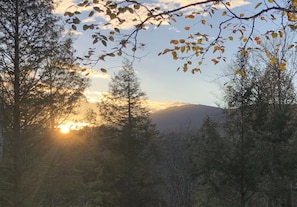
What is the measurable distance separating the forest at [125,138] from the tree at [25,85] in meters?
0.02

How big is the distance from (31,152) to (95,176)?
15854 millimetres

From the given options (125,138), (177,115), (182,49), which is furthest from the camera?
(177,115)

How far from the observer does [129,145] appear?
26.4m

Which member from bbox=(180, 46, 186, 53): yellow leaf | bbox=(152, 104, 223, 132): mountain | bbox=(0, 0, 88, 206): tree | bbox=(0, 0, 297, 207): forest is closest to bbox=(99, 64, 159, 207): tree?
bbox=(0, 0, 297, 207): forest

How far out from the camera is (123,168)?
25.8 m

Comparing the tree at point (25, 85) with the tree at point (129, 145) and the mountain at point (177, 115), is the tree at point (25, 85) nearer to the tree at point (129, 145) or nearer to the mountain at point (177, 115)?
the tree at point (129, 145)

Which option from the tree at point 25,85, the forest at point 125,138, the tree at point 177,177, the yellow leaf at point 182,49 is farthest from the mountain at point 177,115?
the yellow leaf at point 182,49

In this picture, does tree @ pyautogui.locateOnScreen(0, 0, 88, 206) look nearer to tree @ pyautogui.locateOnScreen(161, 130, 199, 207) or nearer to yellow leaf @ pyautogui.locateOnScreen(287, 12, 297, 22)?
yellow leaf @ pyautogui.locateOnScreen(287, 12, 297, 22)

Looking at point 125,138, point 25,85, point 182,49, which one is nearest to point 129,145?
point 125,138

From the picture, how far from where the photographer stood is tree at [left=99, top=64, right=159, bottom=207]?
84.0ft

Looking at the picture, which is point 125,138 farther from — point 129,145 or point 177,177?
point 177,177

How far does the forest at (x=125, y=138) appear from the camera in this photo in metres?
7.84

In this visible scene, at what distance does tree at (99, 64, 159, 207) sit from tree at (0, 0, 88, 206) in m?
17.4

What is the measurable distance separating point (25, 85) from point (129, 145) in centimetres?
1887
